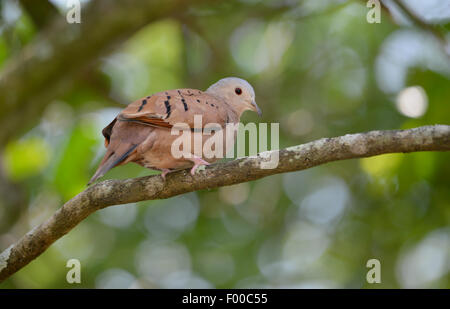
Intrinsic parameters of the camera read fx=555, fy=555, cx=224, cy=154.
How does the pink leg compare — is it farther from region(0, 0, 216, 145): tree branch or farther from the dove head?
region(0, 0, 216, 145): tree branch

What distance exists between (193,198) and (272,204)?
1155 millimetres

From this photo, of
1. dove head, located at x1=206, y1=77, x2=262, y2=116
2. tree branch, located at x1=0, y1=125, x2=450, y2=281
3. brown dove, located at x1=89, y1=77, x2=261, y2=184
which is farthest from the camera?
dove head, located at x1=206, y1=77, x2=262, y2=116

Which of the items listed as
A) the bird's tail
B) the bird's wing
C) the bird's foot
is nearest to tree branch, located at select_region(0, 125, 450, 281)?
the bird's foot

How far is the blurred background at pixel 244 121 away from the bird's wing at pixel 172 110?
1954mm

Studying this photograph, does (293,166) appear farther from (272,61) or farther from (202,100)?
(272,61)

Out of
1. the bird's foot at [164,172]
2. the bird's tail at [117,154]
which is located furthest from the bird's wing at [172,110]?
the bird's foot at [164,172]

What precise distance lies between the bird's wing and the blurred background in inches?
76.9

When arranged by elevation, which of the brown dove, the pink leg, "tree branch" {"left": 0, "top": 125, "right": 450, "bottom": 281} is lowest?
"tree branch" {"left": 0, "top": 125, "right": 450, "bottom": 281}

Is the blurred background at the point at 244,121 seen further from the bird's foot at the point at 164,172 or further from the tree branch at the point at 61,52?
the bird's foot at the point at 164,172

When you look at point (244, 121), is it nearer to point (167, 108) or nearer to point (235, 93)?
point (235, 93)

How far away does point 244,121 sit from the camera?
23.3 ft

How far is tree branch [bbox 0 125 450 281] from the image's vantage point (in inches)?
124

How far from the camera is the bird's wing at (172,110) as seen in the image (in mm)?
3762
